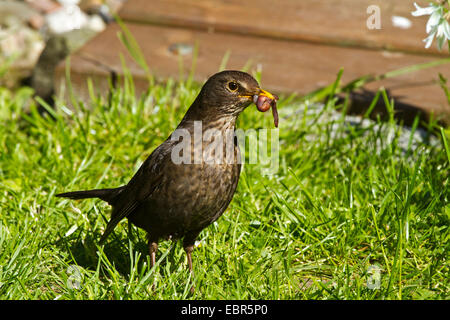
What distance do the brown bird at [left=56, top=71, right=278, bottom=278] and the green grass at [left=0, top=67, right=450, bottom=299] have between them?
324 millimetres

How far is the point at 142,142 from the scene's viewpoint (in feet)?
16.3

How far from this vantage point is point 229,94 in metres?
3.16

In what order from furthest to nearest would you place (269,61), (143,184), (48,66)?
(48,66)
(269,61)
(143,184)

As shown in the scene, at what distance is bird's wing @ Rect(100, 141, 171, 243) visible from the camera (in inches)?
128

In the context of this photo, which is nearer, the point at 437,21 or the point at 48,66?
the point at 437,21

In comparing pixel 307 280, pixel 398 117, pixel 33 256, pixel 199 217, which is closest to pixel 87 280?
pixel 33 256

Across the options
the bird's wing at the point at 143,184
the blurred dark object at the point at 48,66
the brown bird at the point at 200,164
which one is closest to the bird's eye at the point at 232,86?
the brown bird at the point at 200,164

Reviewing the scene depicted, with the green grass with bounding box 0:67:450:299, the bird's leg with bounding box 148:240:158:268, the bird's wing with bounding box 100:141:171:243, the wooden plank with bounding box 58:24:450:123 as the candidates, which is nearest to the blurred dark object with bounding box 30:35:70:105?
the wooden plank with bounding box 58:24:450:123

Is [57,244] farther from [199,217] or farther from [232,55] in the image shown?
[232,55]

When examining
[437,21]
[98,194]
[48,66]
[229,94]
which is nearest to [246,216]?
[98,194]

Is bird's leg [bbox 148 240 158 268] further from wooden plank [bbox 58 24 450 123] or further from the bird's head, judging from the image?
wooden plank [bbox 58 24 450 123]

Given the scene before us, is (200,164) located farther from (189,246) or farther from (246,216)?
(246,216)

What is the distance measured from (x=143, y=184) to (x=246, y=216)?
3.21 feet

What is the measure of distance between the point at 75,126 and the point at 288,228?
2106mm
